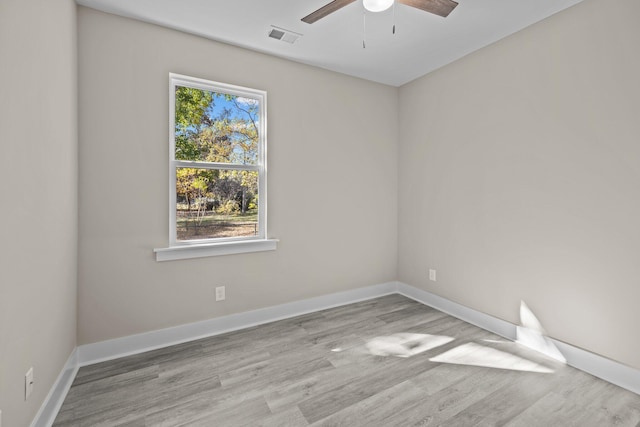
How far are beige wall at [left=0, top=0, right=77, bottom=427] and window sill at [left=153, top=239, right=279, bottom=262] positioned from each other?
2.09 feet

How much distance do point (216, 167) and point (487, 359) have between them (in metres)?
2.80

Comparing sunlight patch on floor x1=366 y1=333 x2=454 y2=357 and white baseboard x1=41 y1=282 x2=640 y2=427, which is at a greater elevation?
white baseboard x1=41 y1=282 x2=640 y2=427

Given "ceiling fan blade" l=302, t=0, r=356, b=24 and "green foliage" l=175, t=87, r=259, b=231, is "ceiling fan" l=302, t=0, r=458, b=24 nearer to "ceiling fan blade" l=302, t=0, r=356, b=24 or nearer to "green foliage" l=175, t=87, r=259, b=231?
"ceiling fan blade" l=302, t=0, r=356, b=24

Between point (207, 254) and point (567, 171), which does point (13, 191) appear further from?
point (567, 171)

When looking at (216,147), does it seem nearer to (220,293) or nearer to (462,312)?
(220,293)

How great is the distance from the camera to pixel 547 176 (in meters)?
2.49

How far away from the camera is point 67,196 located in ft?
6.86

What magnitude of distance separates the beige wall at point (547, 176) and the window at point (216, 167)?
1.97 metres

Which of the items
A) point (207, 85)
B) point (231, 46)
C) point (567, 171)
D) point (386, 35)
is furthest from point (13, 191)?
point (567, 171)

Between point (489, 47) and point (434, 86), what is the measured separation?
2.19 ft

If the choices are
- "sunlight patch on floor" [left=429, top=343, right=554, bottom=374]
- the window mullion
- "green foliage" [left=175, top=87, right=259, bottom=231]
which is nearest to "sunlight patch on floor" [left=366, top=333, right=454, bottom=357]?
"sunlight patch on floor" [left=429, top=343, right=554, bottom=374]

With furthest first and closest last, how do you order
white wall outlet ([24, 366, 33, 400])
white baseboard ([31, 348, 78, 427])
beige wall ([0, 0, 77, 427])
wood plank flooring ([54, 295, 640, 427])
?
wood plank flooring ([54, 295, 640, 427]) < white baseboard ([31, 348, 78, 427]) < white wall outlet ([24, 366, 33, 400]) < beige wall ([0, 0, 77, 427])

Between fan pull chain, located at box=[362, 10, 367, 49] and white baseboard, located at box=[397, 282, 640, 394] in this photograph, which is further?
fan pull chain, located at box=[362, 10, 367, 49]

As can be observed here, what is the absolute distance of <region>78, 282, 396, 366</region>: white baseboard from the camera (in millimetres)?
2420
